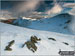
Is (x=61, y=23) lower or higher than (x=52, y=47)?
lower

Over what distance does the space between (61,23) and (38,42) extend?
91896 millimetres

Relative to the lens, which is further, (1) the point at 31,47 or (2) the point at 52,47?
(2) the point at 52,47

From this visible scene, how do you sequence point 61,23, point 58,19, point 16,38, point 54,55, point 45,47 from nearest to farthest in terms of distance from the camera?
1. point 54,55
2. point 45,47
3. point 16,38
4. point 61,23
5. point 58,19

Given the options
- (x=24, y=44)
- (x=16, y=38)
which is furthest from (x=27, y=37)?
(x=24, y=44)

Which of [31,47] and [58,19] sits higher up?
[31,47]

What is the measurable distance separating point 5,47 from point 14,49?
1.07 m

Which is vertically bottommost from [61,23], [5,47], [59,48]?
[61,23]

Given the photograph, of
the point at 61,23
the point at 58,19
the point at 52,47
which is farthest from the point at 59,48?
the point at 58,19

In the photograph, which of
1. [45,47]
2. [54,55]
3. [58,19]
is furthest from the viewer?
[58,19]

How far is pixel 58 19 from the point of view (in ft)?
392

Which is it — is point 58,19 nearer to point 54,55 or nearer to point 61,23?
point 61,23

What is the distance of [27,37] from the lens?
21.8 metres

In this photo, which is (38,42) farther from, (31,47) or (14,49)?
(14,49)

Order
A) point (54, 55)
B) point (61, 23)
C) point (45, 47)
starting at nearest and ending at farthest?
point (54, 55), point (45, 47), point (61, 23)
